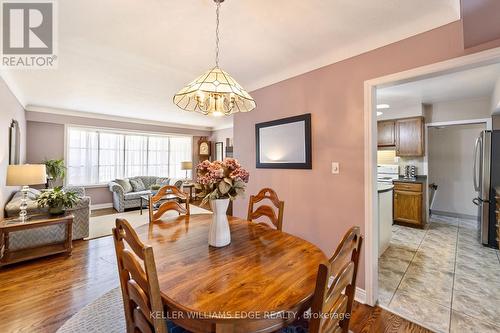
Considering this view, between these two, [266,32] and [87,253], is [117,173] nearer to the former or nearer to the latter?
[87,253]

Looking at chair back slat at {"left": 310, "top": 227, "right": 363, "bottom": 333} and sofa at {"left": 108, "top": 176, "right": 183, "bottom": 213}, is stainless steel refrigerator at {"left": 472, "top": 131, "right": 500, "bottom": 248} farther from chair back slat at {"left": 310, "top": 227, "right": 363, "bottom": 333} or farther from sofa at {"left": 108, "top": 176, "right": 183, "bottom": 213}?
sofa at {"left": 108, "top": 176, "right": 183, "bottom": 213}

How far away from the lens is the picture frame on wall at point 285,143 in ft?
8.37

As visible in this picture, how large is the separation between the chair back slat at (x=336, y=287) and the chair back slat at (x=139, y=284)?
23.0 inches

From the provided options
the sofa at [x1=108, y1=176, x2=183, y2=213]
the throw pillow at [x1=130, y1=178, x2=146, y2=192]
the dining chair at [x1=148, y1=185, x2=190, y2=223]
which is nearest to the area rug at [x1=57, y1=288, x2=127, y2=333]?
the dining chair at [x1=148, y1=185, x2=190, y2=223]

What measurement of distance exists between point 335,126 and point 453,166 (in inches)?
176

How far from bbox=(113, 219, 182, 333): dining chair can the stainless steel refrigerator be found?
4411 mm

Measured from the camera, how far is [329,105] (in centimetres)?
234

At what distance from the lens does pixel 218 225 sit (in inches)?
55.7

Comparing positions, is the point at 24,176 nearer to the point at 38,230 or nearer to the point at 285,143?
the point at 38,230

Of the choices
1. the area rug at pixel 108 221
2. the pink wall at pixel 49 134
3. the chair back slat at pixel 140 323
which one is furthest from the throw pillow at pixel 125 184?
the chair back slat at pixel 140 323

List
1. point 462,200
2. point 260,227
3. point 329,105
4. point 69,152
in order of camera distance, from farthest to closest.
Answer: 1. point 69,152
2. point 462,200
3. point 329,105
4. point 260,227

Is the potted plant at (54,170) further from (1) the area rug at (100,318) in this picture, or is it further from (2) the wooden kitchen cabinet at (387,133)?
(2) the wooden kitchen cabinet at (387,133)

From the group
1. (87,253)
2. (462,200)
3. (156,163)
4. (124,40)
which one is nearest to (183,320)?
(124,40)

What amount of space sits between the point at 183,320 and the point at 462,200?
6258 millimetres
